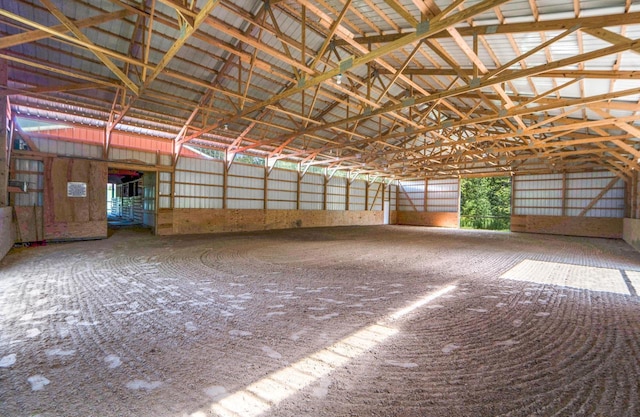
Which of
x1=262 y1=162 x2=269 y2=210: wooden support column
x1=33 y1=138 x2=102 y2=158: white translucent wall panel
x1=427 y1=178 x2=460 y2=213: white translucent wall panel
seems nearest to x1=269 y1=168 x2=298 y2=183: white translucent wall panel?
x1=262 y1=162 x2=269 y2=210: wooden support column

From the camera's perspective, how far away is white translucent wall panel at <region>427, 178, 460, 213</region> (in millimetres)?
27094

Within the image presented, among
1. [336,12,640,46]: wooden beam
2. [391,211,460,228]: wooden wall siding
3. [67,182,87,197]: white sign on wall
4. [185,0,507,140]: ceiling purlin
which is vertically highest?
[336,12,640,46]: wooden beam

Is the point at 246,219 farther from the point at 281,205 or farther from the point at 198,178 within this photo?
the point at 198,178

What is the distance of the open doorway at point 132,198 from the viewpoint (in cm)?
1631

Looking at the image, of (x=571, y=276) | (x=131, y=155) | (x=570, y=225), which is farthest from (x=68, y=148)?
(x=570, y=225)

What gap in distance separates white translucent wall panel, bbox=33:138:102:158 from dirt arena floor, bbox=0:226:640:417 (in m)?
7.40

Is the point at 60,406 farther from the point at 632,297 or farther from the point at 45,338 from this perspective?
the point at 632,297

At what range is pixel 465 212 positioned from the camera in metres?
36.4

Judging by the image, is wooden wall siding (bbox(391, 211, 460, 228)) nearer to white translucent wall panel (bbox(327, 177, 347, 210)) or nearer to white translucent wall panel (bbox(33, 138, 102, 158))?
white translucent wall panel (bbox(327, 177, 347, 210))

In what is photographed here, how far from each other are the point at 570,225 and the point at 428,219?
1084 centimetres

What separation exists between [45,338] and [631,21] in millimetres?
9871

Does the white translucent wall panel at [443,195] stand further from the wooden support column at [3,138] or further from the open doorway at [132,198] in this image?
the wooden support column at [3,138]

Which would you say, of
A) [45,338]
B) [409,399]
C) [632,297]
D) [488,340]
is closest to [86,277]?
[45,338]

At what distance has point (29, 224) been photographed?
35.5 ft
